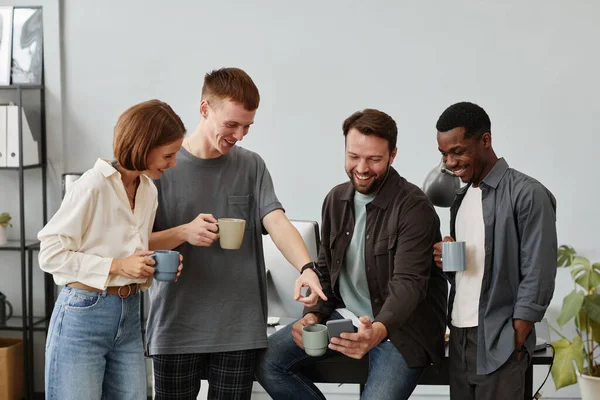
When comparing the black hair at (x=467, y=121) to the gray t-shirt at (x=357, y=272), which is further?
the gray t-shirt at (x=357, y=272)

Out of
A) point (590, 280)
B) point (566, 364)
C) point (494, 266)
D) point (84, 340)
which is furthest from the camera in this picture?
point (590, 280)

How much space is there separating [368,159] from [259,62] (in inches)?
72.1

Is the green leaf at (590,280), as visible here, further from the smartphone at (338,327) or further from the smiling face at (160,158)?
the smiling face at (160,158)

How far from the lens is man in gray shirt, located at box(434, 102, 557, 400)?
2125 mm

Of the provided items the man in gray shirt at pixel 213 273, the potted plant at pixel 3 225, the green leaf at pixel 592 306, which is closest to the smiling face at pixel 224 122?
the man in gray shirt at pixel 213 273

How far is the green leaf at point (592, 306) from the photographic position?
11.5 feet

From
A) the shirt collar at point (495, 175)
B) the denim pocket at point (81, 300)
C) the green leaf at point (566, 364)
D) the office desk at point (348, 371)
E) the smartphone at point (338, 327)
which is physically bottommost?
the green leaf at point (566, 364)

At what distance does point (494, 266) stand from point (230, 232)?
765mm

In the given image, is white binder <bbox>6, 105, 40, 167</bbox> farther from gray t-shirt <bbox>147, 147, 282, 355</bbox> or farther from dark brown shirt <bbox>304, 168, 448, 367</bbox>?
dark brown shirt <bbox>304, 168, 448, 367</bbox>

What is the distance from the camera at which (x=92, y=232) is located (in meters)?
1.96

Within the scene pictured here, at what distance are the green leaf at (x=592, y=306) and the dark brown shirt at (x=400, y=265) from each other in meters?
Answer: 1.48

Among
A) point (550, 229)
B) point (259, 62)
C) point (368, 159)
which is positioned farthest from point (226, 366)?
point (259, 62)

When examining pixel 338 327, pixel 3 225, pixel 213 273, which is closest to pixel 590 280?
pixel 338 327

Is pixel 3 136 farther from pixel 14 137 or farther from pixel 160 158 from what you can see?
pixel 160 158
